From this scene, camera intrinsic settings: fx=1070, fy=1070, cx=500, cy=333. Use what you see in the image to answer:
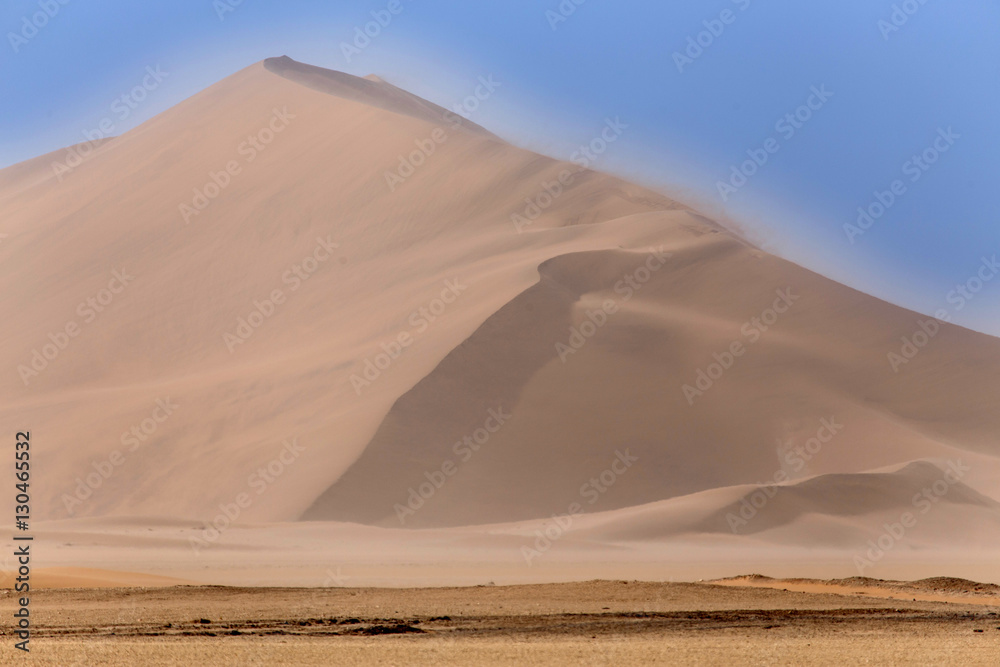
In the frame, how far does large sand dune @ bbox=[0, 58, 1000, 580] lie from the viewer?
45.0 m

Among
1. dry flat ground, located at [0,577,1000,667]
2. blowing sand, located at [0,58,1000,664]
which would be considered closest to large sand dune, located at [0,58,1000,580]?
blowing sand, located at [0,58,1000,664]

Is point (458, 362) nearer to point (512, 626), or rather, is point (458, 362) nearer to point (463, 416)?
point (463, 416)

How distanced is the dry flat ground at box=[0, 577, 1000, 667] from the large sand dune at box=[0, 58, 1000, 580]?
1769 centimetres

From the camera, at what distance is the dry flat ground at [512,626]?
48.4 feet

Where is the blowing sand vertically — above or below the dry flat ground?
above

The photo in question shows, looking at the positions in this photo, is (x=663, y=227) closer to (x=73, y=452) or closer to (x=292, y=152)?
(x=292, y=152)

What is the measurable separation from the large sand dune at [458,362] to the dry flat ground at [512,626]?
696 inches

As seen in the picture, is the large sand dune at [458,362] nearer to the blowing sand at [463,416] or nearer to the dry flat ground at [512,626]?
the blowing sand at [463,416]

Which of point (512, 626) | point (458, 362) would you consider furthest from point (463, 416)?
point (512, 626)

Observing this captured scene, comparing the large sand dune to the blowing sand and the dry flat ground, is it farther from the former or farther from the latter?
the dry flat ground

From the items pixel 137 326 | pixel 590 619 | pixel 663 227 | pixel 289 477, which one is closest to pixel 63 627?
pixel 590 619

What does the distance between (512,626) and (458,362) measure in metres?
31.5

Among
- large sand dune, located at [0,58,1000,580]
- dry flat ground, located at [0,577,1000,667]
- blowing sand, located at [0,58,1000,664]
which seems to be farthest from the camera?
large sand dune, located at [0,58,1000,580]

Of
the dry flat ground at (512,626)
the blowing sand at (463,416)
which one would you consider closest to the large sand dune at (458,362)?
the blowing sand at (463,416)
